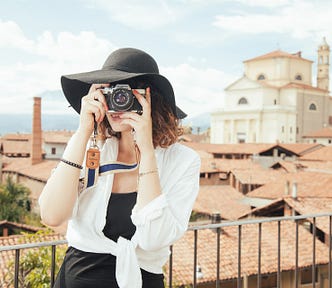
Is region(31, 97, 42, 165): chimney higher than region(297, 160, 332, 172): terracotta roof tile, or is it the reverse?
region(31, 97, 42, 165): chimney

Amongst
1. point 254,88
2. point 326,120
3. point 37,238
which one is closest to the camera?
point 37,238

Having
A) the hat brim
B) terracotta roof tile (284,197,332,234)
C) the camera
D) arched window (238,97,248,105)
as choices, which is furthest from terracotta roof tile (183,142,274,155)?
the camera

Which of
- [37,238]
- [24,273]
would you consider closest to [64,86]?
[24,273]

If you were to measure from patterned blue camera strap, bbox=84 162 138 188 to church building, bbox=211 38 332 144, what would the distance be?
44379 mm

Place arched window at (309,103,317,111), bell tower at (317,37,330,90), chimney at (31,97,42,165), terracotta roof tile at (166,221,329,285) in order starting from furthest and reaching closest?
bell tower at (317,37,330,90) → arched window at (309,103,317,111) → chimney at (31,97,42,165) → terracotta roof tile at (166,221,329,285)

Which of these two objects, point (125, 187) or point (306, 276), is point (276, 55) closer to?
point (306, 276)

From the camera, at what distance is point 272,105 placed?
45.8 m

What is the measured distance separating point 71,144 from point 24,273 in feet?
16.0

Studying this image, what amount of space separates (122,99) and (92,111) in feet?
0.38

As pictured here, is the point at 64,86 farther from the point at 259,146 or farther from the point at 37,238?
the point at 259,146

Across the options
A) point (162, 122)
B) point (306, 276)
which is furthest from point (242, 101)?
point (162, 122)

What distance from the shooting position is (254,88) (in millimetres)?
45562

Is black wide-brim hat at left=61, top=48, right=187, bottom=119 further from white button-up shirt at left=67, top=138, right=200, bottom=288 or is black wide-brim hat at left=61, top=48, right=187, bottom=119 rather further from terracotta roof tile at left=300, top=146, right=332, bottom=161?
terracotta roof tile at left=300, top=146, right=332, bottom=161

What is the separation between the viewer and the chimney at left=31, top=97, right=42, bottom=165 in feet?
113
